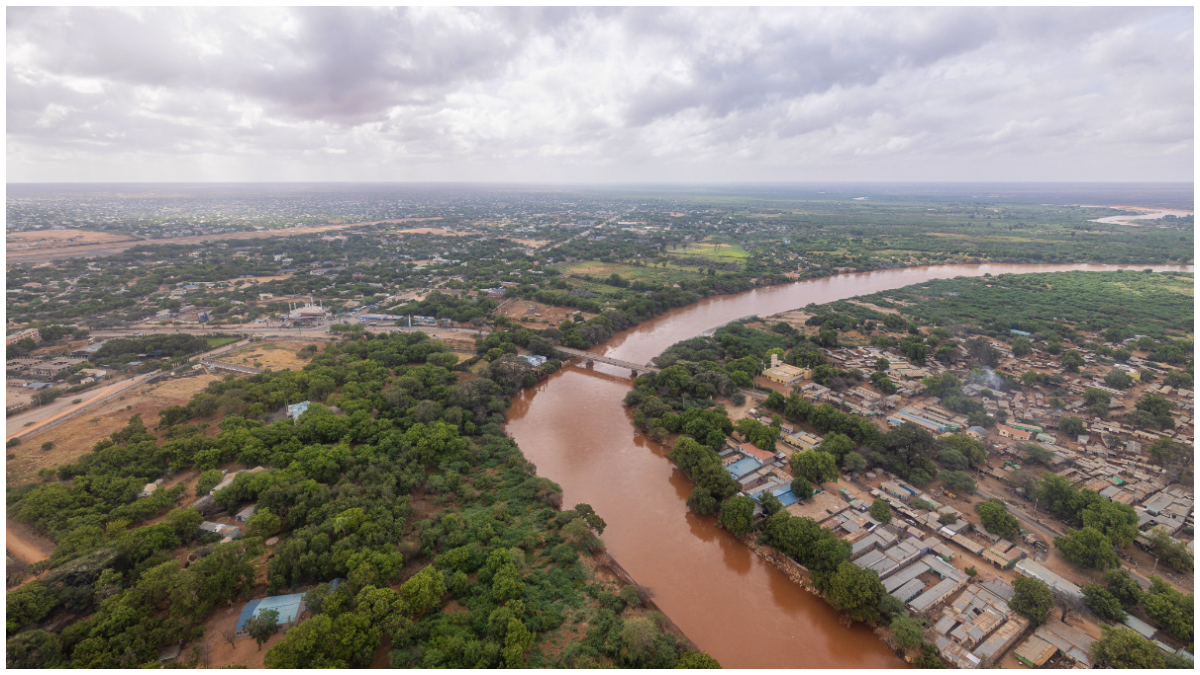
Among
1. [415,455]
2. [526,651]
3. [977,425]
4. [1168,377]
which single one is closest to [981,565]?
[977,425]

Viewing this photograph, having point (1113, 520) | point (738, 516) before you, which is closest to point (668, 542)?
point (738, 516)

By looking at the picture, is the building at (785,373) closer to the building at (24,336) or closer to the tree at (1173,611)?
the tree at (1173,611)

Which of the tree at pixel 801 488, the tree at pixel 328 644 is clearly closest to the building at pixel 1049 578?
the tree at pixel 801 488

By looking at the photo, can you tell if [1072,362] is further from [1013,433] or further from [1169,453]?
[1013,433]

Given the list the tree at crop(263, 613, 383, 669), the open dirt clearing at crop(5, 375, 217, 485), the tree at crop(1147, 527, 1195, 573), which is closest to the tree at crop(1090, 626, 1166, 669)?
the tree at crop(1147, 527, 1195, 573)

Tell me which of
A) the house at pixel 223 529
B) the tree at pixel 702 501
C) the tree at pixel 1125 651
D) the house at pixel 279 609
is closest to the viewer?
the tree at pixel 1125 651

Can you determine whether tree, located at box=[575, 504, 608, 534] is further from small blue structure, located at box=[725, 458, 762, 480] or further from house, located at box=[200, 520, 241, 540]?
house, located at box=[200, 520, 241, 540]
